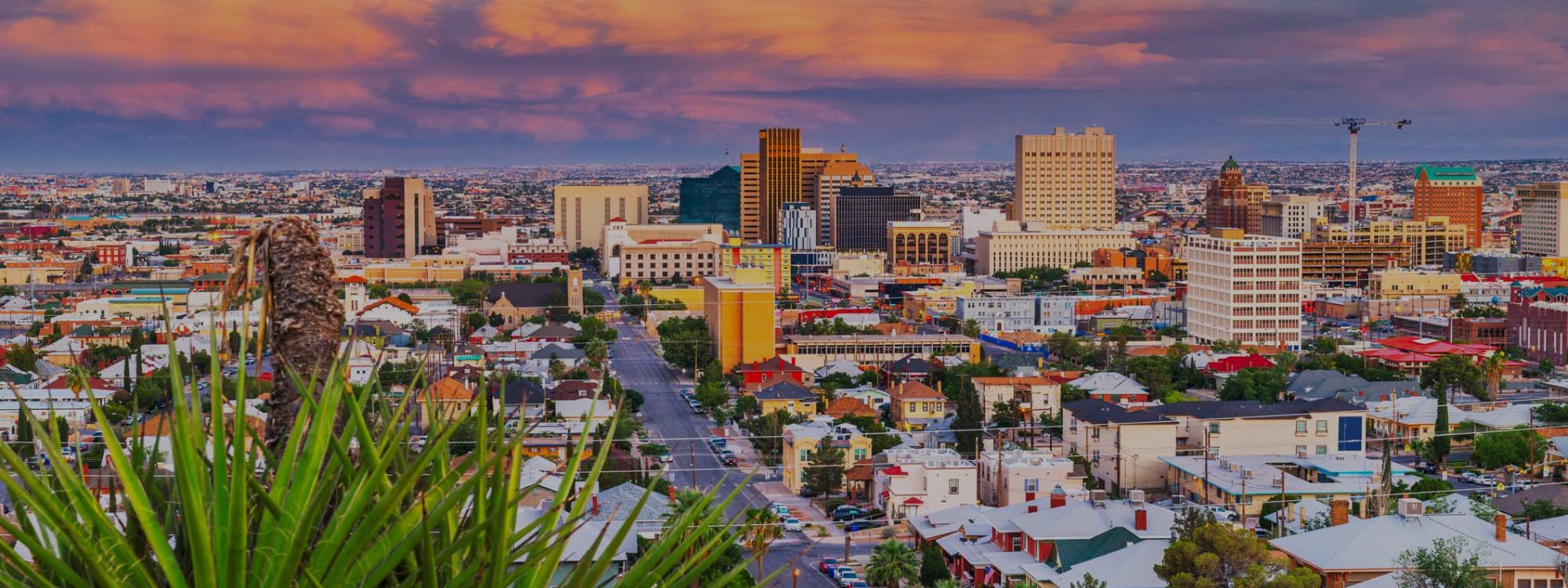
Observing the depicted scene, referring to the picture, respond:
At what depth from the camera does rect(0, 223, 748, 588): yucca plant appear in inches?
91.2

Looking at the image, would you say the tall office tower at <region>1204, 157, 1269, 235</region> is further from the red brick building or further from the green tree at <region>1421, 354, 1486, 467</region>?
the green tree at <region>1421, 354, 1486, 467</region>

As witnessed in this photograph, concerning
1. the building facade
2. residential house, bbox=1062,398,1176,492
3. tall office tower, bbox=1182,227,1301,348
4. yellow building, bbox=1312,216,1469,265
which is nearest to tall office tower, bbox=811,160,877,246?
the building facade

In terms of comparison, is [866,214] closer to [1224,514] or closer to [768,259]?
[768,259]

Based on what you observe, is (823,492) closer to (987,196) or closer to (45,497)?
(45,497)

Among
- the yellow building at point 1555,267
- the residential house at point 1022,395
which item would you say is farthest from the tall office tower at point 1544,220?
the residential house at point 1022,395

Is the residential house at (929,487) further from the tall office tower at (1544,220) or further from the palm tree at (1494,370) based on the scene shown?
the tall office tower at (1544,220)

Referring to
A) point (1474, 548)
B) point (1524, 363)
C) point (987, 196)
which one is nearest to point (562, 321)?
point (1524, 363)

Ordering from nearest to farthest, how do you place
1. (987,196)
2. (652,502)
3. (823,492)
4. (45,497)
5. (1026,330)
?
(45,497) < (652,502) < (823,492) < (1026,330) < (987,196)

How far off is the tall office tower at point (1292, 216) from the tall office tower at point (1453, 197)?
23.1 feet

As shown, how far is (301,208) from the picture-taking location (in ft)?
380

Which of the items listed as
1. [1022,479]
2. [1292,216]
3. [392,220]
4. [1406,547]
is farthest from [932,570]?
[392,220]

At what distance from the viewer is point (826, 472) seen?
63.8 feet

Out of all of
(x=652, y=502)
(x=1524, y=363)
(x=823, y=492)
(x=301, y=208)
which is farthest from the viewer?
(x=301, y=208)

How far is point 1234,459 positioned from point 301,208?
102 m
